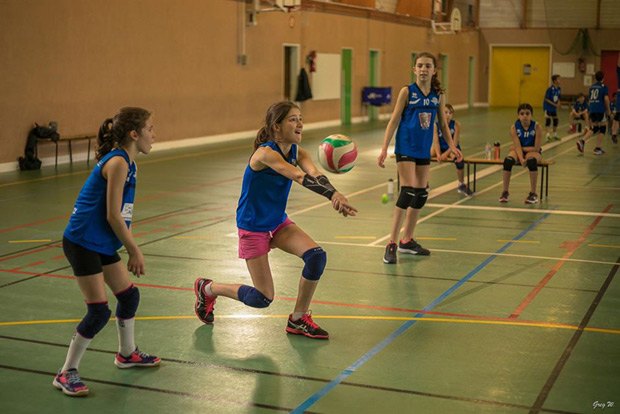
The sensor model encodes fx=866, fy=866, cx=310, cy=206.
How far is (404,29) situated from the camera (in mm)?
35594

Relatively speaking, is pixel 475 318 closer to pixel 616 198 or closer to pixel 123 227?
pixel 123 227

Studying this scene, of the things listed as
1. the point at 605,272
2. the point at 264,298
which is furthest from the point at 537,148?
the point at 264,298

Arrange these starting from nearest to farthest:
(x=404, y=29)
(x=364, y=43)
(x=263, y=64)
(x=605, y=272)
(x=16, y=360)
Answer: (x=16, y=360) → (x=605, y=272) → (x=263, y=64) → (x=364, y=43) → (x=404, y=29)

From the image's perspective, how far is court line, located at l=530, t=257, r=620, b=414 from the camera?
4.90 metres

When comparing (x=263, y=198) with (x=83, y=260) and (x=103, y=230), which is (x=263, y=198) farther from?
(x=83, y=260)

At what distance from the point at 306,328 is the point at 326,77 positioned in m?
23.4

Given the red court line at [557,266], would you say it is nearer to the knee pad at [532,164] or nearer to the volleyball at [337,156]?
the knee pad at [532,164]

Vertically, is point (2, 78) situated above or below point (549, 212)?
above

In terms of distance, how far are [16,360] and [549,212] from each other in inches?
325

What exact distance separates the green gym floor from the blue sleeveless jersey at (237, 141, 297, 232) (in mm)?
834

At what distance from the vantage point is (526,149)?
1320 centimetres

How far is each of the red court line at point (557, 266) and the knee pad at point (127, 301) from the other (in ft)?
9.82

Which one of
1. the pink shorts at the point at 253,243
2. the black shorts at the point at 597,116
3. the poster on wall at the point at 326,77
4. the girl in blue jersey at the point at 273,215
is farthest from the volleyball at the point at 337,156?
the poster on wall at the point at 326,77

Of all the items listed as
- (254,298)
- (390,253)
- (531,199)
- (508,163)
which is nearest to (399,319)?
(254,298)
